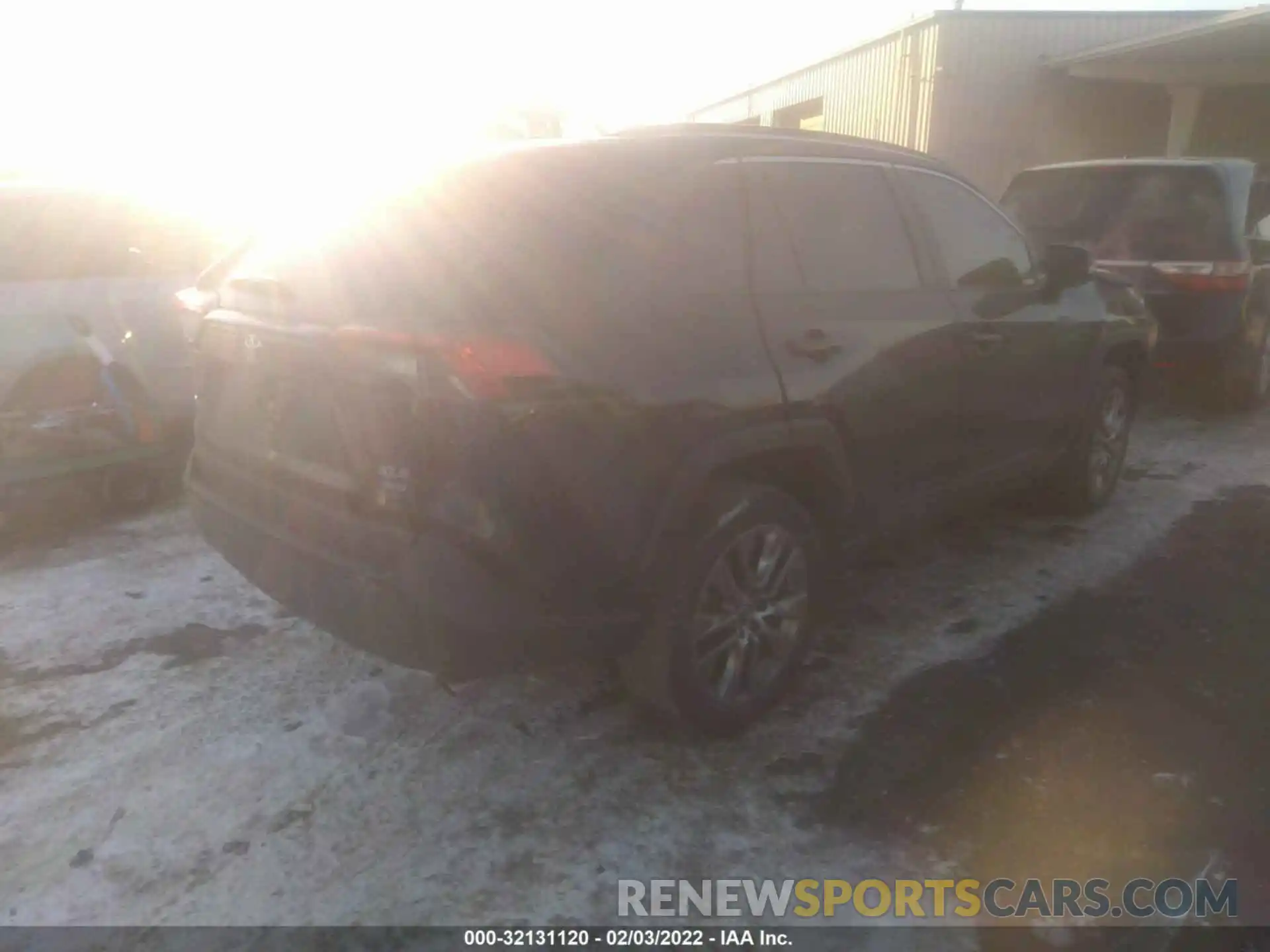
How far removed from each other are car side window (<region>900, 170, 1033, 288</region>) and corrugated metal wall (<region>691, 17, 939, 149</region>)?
1065 cm

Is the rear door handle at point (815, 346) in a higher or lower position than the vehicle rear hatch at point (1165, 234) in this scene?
lower

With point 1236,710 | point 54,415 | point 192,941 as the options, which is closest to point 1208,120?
point 1236,710

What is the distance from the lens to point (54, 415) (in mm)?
4918

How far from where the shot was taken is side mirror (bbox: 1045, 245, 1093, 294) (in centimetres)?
454

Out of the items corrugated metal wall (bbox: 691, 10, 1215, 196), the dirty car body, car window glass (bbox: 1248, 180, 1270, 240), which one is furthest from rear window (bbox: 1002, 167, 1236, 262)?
corrugated metal wall (bbox: 691, 10, 1215, 196)

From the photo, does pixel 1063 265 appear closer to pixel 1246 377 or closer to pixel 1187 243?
pixel 1187 243

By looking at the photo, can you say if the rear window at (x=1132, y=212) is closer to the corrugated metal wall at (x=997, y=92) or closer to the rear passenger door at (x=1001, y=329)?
the rear passenger door at (x=1001, y=329)

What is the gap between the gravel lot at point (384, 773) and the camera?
8.39 feet

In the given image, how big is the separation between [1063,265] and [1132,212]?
3.30 m

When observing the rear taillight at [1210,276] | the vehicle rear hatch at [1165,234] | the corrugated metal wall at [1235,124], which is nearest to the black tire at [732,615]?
the vehicle rear hatch at [1165,234]

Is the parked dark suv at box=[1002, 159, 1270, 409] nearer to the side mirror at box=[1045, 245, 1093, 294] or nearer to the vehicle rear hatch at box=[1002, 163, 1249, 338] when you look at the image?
the vehicle rear hatch at box=[1002, 163, 1249, 338]

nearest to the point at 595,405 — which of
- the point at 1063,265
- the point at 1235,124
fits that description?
the point at 1063,265

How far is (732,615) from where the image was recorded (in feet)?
10.2

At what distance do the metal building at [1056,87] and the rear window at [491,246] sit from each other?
528 inches
